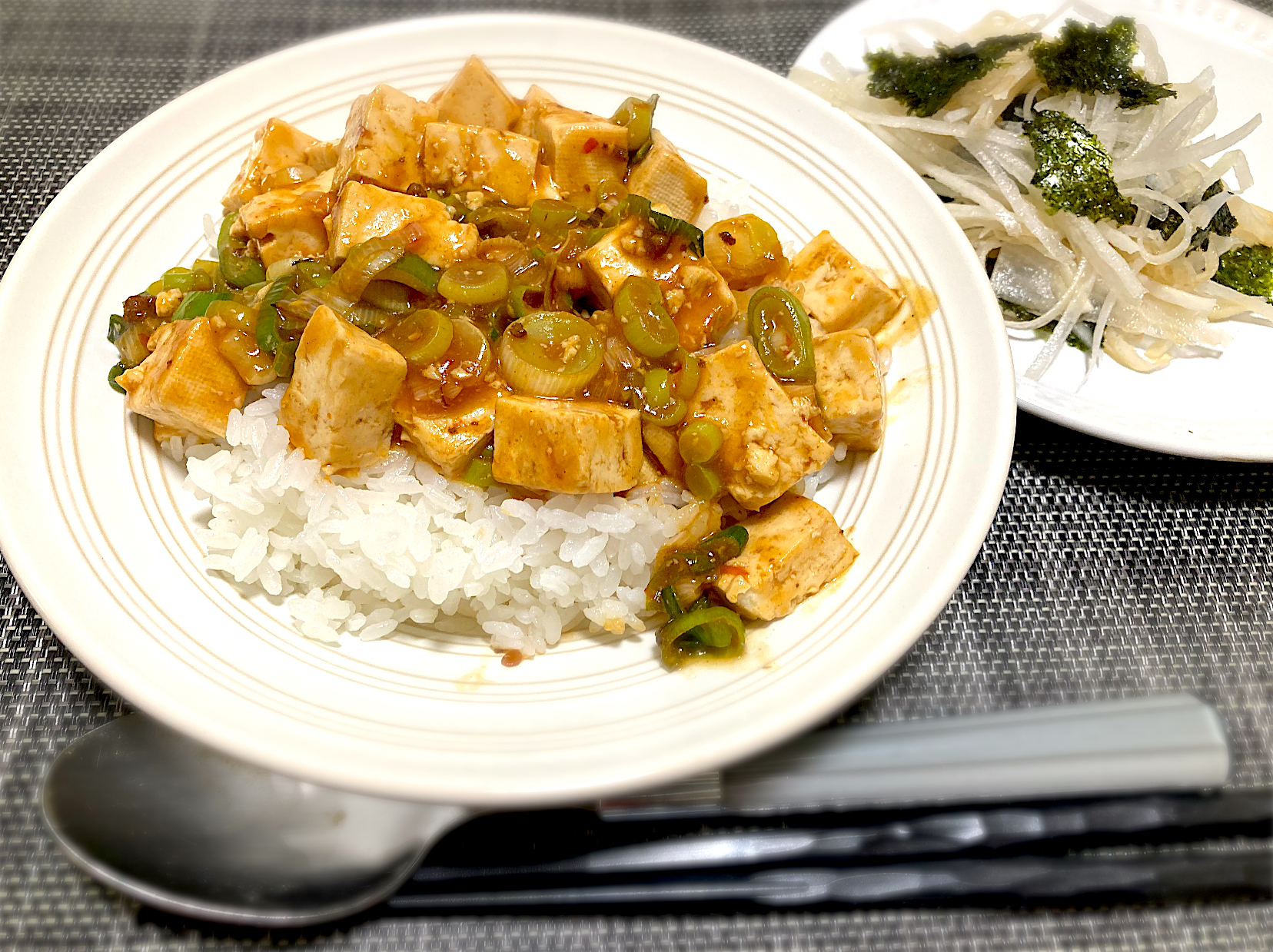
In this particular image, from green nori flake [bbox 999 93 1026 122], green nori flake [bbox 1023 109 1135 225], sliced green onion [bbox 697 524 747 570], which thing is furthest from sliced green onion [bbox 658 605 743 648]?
green nori flake [bbox 999 93 1026 122]

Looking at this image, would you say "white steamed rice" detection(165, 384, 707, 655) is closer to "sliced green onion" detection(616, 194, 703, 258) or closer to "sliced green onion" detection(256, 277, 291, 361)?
"sliced green onion" detection(256, 277, 291, 361)

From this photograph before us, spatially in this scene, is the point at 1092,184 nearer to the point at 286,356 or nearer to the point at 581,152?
the point at 581,152

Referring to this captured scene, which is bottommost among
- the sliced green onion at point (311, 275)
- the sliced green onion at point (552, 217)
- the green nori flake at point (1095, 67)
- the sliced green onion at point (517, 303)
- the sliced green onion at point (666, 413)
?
the sliced green onion at point (666, 413)

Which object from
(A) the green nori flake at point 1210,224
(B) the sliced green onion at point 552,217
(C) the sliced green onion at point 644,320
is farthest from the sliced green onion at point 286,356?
(A) the green nori flake at point 1210,224

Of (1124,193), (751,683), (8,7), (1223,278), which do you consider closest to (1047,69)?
(1124,193)

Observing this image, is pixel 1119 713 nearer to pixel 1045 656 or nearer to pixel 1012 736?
pixel 1012 736

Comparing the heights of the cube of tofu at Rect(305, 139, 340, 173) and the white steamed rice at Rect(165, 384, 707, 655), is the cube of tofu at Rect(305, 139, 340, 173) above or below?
above

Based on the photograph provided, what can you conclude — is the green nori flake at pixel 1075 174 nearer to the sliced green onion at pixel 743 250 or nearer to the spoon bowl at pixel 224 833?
the sliced green onion at pixel 743 250
